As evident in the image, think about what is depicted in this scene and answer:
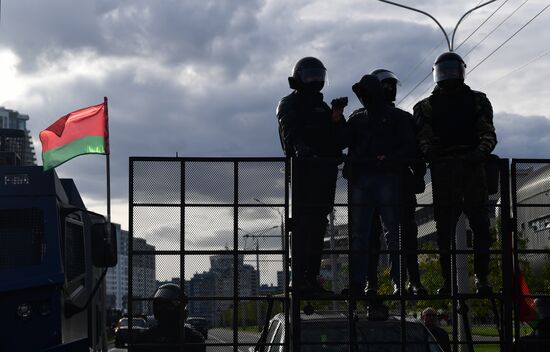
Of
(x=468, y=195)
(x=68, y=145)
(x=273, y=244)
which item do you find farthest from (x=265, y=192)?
(x=68, y=145)

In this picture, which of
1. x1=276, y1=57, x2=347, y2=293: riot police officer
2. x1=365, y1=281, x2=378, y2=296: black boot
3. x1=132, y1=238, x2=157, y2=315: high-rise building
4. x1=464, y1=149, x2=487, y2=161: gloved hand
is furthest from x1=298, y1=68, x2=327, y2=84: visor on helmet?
x1=132, y1=238, x2=157, y2=315: high-rise building

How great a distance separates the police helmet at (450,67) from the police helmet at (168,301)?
2508 mm

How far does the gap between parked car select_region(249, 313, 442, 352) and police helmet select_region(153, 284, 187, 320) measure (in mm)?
693

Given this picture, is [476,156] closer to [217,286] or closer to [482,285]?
[482,285]

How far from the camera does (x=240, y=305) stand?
7.51 meters

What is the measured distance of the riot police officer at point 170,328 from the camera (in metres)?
7.29

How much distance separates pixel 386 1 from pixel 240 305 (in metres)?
20.8

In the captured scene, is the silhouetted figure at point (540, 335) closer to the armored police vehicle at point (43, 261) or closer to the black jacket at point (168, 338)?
the black jacket at point (168, 338)

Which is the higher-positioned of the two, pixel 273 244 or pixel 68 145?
pixel 68 145

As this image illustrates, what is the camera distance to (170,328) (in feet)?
25.3

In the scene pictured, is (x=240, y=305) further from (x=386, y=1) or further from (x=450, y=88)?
(x=386, y=1)

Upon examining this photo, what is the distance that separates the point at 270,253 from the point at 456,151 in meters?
1.58

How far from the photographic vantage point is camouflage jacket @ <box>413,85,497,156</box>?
7754mm

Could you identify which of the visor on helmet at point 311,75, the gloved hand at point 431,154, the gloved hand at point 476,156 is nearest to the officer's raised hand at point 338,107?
the visor on helmet at point 311,75
